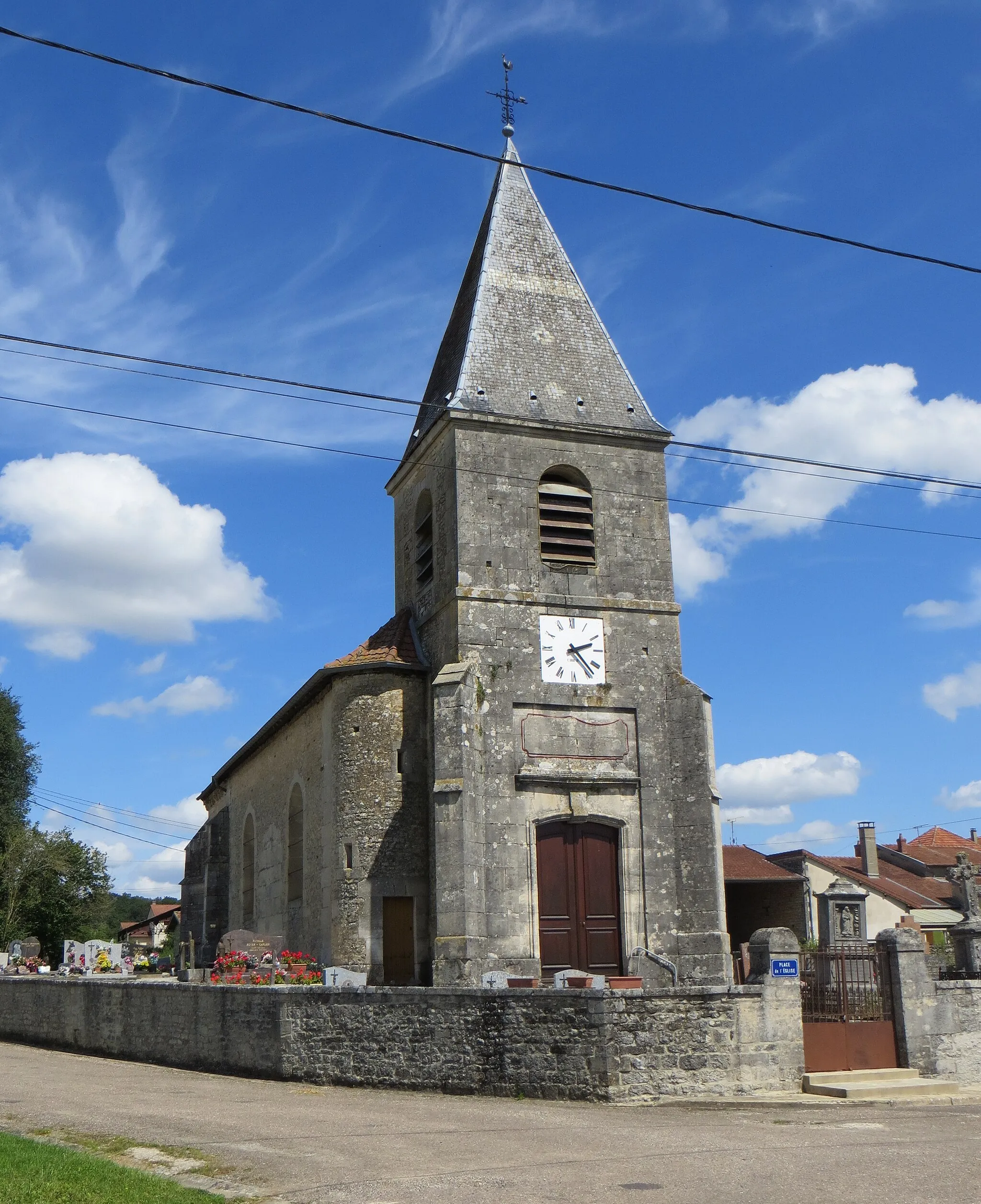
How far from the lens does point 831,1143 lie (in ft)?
35.1

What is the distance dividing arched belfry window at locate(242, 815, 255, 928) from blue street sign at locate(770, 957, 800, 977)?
17.8 m

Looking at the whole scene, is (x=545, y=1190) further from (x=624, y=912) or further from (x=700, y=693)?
(x=700, y=693)

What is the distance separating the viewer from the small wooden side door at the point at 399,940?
20344mm

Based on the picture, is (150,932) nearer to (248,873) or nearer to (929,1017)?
(248,873)

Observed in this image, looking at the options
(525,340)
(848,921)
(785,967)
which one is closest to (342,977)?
(785,967)

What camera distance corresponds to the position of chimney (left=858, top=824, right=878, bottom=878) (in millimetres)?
47156

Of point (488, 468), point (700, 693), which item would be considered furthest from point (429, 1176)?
point (488, 468)

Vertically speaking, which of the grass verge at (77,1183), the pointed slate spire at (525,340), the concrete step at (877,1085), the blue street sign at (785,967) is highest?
the pointed slate spire at (525,340)

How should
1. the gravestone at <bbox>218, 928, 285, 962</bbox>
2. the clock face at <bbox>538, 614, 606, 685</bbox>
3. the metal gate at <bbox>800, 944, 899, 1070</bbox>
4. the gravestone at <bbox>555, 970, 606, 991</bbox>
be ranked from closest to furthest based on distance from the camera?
the metal gate at <bbox>800, 944, 899, 1070</bbox> → the gravestone at <bbox>555, 970, 606, 991</bbox> → the gravestone at <bbox>218, 928, 285, 962</bbox> → the clock face at <bbox>538, 614, 606, 685</bbox>

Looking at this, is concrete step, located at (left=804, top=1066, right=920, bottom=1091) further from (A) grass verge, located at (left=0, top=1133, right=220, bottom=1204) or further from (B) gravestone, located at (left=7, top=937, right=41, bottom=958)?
(B) gravestone, located at (left=7, top=937, right=41, bottom=958)

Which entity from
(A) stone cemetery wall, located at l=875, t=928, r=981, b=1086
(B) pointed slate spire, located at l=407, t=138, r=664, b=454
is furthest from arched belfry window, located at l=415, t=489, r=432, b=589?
(A) stone cemetery wall, located at l=875, t=928, r=981, b=1086

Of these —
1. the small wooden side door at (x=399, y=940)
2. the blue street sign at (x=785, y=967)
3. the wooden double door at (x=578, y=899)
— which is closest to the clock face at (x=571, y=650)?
the wooden double door at (x=578, y=899)

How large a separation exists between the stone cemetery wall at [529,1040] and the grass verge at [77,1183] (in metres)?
5.20

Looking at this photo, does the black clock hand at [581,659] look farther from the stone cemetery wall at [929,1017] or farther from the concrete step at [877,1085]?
the concrete step at [877,1085]
